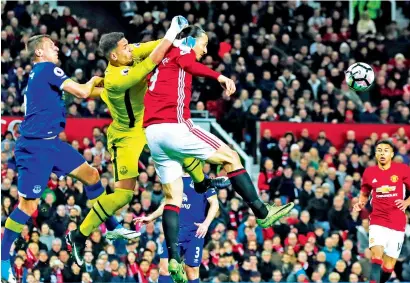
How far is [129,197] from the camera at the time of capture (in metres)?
14.9

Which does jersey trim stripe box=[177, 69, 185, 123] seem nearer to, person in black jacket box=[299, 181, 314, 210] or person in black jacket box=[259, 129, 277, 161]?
person in black jacket box=[299, 181, 314, 210]

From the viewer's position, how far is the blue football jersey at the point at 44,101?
14.0m

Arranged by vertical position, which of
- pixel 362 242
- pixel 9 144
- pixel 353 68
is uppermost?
pixel 353 68

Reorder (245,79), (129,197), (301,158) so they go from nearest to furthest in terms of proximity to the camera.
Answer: (129,197)
(301,158)
(245,79)

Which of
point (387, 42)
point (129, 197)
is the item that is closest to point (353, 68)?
point (129, 197)

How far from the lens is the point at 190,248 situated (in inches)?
616

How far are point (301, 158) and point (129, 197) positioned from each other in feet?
30.4

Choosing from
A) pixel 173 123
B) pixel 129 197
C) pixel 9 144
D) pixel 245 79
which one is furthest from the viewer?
pixel 245 79

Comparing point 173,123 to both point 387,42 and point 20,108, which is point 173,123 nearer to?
point 20,108

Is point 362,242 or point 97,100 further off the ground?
point 97,100

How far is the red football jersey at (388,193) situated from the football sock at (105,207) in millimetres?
3531

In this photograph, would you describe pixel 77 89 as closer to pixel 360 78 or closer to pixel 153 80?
pixel 153 80

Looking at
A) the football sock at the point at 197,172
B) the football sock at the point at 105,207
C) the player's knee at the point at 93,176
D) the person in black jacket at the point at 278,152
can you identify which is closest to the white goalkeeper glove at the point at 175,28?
the football sock at the point at 197,172

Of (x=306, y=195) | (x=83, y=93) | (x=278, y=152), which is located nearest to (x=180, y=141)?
(x=83, y=93)
